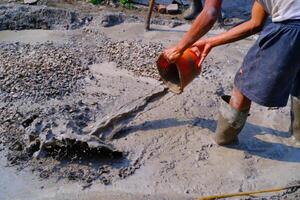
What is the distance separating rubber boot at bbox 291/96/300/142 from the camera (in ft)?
13.0

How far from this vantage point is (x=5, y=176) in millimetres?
3727

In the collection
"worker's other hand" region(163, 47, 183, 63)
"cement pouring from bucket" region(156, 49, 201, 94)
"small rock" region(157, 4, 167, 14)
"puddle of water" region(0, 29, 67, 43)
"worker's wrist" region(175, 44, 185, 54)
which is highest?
"worker's wrist" region(175, 44, 185, 54)

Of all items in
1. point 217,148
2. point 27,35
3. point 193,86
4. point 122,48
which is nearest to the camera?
point 217,148

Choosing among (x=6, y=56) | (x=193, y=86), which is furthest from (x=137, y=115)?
(x=6, y=56)

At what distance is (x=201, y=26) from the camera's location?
11.6 ft

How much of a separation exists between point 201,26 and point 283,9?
1.94 ft

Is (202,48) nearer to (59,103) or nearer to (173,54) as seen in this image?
(173,54)

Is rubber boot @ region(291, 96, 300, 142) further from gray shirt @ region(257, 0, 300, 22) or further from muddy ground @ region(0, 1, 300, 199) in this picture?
gray shirt @ region(257, 0, 300, 22)

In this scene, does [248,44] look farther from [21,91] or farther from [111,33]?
[21,91]

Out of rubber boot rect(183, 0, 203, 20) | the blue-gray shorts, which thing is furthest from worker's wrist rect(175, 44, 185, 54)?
rubber boot rect(183, 0, 203, 20)

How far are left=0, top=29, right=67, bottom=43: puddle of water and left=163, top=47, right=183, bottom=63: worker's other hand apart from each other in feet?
7.69

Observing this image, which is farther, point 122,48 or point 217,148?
point 122,48

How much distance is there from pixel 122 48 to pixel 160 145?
71.2 inches

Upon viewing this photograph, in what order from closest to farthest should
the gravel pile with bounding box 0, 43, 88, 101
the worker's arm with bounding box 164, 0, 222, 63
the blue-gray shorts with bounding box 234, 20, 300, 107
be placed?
1. the blue-gray shorts with bounding box 234, 20, 300, 107
2. the worker's arm with bounding box 164, 0, 222, 63
3. the gravel pile with bounding box 0, 43, 88, 101
